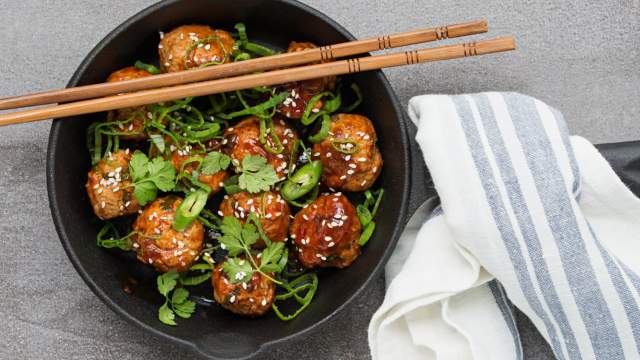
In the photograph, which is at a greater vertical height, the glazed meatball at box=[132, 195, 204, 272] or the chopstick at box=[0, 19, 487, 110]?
the chopstick at box=[0, 19, 487, 110]

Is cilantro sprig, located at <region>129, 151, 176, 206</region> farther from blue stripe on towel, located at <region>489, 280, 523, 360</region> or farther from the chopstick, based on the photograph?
blue stripe on towel, located at <region>489, 280, 523, 360</region>

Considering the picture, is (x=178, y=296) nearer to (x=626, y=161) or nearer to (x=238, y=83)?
(x=238, y=83)

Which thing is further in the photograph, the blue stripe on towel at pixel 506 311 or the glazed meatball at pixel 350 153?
the blue stripe on towel at pixel 506 311

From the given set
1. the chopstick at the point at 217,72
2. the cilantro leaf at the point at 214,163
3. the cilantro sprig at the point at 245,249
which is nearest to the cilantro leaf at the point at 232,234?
the cilantro sprig at the point at 245,249

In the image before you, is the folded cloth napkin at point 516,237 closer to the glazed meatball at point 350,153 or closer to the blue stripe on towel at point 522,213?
the blue stripe on towel at point 522,213

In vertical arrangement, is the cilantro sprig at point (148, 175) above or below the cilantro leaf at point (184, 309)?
above

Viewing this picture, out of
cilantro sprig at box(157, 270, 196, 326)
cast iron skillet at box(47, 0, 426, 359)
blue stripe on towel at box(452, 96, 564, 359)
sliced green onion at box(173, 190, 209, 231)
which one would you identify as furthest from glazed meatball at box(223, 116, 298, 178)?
blue stripe on towel at box(452, 96, 564, 359)

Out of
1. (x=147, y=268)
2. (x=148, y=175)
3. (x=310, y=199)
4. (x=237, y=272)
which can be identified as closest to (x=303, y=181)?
(x=310, y=199)
